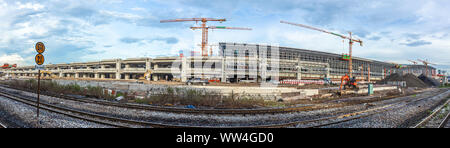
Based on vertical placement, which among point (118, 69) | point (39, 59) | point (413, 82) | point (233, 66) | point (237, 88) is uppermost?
point (233, 66)

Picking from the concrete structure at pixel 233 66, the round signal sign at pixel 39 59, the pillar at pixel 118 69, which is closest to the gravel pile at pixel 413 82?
the concrete structure at pixel 233 66

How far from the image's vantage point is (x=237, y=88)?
23.3 metres

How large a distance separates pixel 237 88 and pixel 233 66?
31214 mm

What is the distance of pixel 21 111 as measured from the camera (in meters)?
12.7

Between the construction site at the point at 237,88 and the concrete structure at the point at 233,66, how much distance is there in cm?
27

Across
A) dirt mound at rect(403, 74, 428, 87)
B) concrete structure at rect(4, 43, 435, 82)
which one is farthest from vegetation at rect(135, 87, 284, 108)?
dirt mound at rect(403, 74, 428, 87)

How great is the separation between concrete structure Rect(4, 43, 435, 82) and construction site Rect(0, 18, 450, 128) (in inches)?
10.7

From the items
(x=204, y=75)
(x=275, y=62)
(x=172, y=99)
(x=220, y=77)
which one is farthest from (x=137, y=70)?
(x=172, y=99)

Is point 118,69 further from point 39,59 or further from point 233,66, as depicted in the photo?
point 39,59

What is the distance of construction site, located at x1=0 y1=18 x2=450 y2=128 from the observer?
1195 cm

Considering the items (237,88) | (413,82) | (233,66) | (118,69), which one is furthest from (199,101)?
(413,82)

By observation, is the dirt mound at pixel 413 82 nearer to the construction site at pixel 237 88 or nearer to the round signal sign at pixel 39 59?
the construction site at pixel 237 88

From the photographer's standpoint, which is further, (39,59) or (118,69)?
(118,69)
